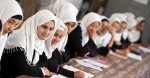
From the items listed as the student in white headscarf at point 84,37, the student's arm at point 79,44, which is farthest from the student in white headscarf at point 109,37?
the student's arm at point 79,44

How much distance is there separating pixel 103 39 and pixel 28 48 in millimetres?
1858

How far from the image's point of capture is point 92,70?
7.30 ft

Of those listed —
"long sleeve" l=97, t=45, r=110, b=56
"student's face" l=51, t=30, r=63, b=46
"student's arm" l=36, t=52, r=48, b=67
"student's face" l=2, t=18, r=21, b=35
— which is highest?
"student's face" l=2, t=18, r=21, b=35

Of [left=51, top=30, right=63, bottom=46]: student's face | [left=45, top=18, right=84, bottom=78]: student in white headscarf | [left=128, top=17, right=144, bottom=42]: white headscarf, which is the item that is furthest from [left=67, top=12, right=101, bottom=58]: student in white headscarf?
[left=128, top=17, right=144, bottom=42]: white headscarf

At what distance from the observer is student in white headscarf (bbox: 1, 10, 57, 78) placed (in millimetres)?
1643

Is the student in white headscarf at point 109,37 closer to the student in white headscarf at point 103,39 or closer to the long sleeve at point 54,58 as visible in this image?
the student in white headscarf at point 103,39

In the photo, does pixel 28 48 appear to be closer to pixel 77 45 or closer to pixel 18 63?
pixel 18 63

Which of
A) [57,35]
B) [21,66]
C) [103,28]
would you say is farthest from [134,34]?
[21,66]

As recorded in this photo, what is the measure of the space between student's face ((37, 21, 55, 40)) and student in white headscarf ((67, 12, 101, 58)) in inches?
34.0

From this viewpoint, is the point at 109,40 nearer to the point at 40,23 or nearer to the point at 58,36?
the point at 58,36

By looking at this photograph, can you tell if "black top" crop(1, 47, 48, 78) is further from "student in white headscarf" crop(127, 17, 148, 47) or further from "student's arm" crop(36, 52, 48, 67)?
"student in white headscarf" crop(127, 17, 148, 47)

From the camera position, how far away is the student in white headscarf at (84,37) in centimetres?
263

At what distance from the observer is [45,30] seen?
70.2 inches

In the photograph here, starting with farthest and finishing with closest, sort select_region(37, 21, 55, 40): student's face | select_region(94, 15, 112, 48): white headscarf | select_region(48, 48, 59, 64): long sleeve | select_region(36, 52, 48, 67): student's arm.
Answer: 1. select_region(94, 15, 112, 48): white headscarf
2. select_region(48, 48, 59, 64): long sleeve
3. select_region(36, 52, 48, 67): student's arm
4. select_region(37, 21, 55, 40): student's face
